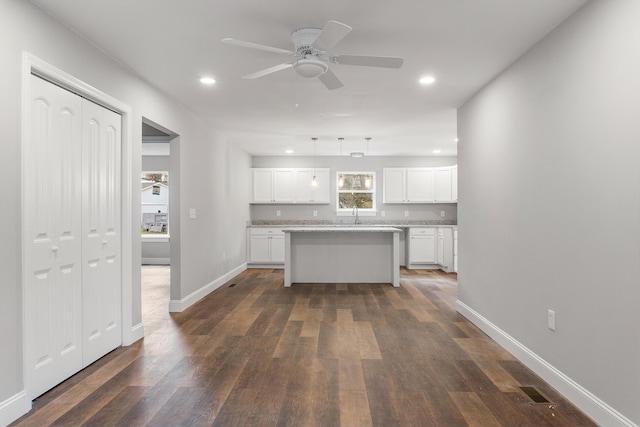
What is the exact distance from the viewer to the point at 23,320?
7.38 ft

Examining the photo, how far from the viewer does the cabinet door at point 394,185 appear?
8.41 metres

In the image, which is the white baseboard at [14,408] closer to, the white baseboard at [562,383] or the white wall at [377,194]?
the white baseboard at [562,383]

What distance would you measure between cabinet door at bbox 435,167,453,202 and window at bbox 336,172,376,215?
54.1 inches

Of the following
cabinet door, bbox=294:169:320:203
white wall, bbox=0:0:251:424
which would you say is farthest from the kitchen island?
cabinet door, bbox=294:169:320:203

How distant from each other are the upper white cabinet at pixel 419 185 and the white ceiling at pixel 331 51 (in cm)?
329

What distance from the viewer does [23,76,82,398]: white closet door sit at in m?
2.33

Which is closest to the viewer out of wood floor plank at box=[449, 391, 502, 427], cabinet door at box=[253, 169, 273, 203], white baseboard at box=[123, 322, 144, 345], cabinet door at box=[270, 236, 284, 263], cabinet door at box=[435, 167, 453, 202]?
wood floor plank at box=[449, 391, 502, 427]

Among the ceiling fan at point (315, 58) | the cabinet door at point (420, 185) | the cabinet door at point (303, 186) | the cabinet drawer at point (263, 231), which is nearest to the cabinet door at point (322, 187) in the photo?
the cabinet door at point (303, 186)

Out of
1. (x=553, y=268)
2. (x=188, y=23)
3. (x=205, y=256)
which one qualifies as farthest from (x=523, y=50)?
(x=205, y=256)

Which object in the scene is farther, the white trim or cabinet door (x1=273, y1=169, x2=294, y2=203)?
cabinet door (x1=273, y1=169, x2=294, y2=203)

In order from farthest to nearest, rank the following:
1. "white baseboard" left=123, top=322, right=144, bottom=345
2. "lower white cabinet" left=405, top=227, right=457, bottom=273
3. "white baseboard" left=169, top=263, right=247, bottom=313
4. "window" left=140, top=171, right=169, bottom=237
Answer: "window" left=140, top=171, right=169, bottom=237 → "lower white cabinet" left=405, top=227, right=457, bottom=273 → "white baseboard" left=169, top=263, right=247, bottom=313 → "white baseboard" left=123, top=322, right=144, bottom=345

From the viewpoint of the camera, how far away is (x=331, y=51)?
3.05 metres

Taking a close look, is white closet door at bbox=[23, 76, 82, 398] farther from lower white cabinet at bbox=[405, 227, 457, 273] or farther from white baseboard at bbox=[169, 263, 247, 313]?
lower white cabinet at bbox=[405, 227, 457, 273]

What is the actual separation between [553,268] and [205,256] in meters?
4.29
